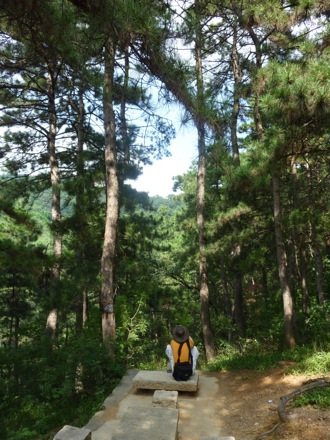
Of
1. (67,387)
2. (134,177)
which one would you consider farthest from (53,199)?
(67,387)

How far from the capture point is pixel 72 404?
22.7 feet

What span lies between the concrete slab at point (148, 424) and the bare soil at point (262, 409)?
3.00ft

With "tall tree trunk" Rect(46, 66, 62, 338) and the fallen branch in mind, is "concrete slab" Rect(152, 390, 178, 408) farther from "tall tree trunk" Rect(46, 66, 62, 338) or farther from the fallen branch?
"tall tree trunk" Rect(46, 66, 62, 338)

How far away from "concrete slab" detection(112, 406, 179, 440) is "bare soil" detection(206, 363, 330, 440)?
91 centimetres

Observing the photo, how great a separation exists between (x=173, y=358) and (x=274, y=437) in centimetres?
273

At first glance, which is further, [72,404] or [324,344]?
[324,344]

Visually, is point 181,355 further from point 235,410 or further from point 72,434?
point 72,434

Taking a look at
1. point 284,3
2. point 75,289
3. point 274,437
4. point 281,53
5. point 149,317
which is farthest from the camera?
point 149,317

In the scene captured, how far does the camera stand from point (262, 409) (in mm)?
5836

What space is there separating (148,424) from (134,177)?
9190 millimetres

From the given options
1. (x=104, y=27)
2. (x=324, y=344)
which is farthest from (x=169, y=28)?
(x=324, y=344)

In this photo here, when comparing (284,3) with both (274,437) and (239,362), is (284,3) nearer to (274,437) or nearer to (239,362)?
(239,362)

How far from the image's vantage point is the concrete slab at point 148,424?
4.47m

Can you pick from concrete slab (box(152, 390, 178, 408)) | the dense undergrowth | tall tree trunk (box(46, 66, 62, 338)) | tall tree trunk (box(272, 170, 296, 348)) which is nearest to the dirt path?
concrete slab (box(152, 390, 178, 408))
